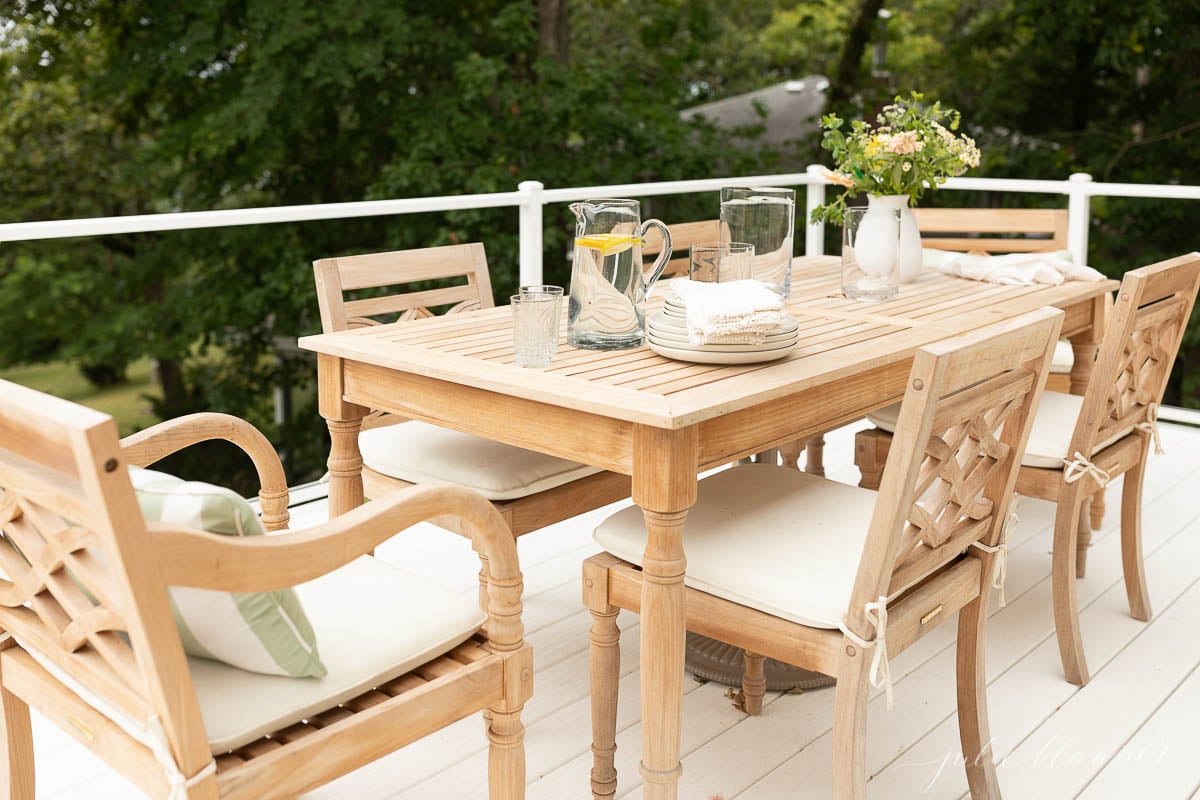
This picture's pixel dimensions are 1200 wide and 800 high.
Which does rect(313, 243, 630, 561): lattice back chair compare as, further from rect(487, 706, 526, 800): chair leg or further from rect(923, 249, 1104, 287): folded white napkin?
rect(923, 249, 1104, 287): folded white napkin

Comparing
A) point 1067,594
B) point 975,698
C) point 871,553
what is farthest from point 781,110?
point 871,553

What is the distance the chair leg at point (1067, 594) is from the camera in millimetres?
2471

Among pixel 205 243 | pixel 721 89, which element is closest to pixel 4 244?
pixel 205 243

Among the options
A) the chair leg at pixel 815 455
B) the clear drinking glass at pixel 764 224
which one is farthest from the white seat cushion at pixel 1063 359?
the clear drinking glass at pixel 764 224

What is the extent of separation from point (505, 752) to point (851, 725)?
0.51 m

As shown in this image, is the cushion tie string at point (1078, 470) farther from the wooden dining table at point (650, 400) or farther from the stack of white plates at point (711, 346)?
the stack of white plates at point (711, 346)

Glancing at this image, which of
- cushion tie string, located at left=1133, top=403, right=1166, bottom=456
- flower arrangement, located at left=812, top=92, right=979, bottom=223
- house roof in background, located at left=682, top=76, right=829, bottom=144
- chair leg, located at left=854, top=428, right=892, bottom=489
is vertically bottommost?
chair leg, located at left=854, top=428, right=892, bottom=489

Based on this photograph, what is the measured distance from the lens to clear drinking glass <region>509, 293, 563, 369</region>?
1963mm

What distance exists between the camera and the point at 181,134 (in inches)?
293

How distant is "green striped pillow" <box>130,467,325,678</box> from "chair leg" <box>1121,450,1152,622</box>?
2.10m

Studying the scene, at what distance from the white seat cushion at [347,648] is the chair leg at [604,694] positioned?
39 cm

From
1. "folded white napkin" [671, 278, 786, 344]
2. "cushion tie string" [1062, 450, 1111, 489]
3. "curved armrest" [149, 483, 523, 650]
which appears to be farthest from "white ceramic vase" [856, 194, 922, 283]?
"curved armrest" [149, 483, 523, 650]

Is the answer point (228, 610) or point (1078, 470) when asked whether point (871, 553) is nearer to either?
point (228, 610)

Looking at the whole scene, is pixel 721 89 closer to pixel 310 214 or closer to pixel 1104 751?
pixel 310 214
